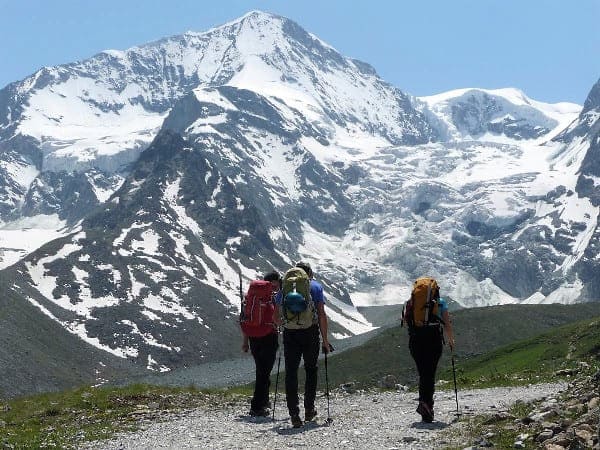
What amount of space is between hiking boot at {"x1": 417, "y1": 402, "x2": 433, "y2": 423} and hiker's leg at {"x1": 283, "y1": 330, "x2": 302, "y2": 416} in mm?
3453

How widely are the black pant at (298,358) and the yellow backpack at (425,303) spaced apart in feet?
9.40

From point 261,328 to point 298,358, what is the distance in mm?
1976

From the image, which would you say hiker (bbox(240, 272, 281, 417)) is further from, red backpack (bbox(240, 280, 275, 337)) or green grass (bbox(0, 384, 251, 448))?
green grass (bbox(0, 384, 251, 448))

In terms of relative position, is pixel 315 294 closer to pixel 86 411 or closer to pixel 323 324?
pixel 323 324

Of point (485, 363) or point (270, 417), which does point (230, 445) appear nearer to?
point (270, 417)

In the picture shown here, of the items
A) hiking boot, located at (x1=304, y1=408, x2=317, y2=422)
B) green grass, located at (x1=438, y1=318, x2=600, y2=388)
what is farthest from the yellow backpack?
green grass, located at (x1=438, y1=318, x2=600, y2=388)

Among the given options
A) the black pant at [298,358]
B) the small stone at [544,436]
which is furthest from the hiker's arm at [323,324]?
the small stone at [544,436]

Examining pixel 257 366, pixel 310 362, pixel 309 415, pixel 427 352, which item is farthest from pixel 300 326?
pixel 427 352

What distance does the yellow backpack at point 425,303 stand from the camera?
2248 cm

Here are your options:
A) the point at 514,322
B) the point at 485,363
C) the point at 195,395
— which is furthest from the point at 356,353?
the point at 195,395

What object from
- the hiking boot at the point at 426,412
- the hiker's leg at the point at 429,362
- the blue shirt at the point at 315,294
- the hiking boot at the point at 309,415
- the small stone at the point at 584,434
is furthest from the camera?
the hiking boot at the point at 309,415

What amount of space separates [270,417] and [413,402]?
545 cm

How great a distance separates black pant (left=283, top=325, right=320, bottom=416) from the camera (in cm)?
2312

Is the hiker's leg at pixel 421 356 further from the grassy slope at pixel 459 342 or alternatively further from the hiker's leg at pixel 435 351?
the grassy slope at pixel 459 342
